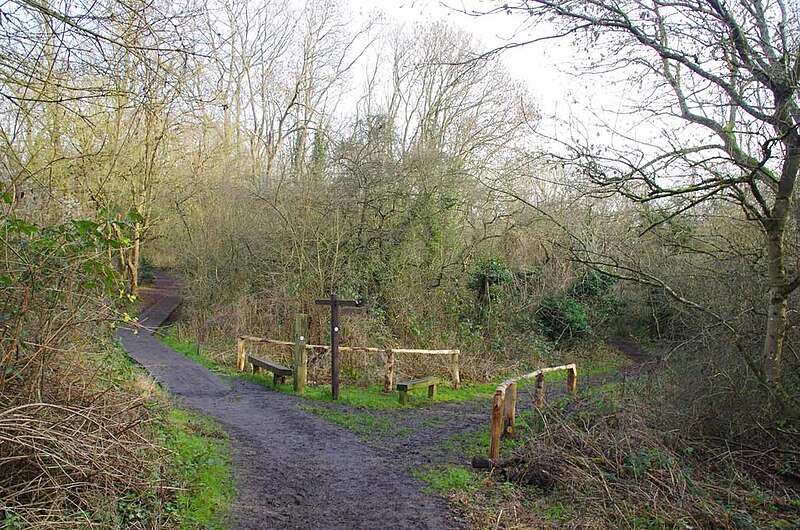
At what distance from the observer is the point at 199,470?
5848 millimetres

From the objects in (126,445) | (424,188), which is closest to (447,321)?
(424,188)

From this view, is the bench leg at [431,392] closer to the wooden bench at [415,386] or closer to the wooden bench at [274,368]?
the wooden bench at [415,386]

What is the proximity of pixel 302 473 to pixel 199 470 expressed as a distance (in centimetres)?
104

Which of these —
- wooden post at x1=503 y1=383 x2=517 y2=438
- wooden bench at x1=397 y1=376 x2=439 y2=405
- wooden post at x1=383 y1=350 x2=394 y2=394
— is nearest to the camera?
wooden post at x1=503 y1=383 x2=517 y2=438

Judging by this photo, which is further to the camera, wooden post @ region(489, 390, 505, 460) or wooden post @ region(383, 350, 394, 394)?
wooden post @ region(383, 350, 394, 394)

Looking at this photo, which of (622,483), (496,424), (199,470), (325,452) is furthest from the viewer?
(325,452)

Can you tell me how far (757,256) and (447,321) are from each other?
8.35 m

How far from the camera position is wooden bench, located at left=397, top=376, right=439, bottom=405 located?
33.3 feet

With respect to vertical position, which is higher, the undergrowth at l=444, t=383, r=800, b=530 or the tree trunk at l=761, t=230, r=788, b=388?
the tree trunk at l=761, t=230, r=788, b=388

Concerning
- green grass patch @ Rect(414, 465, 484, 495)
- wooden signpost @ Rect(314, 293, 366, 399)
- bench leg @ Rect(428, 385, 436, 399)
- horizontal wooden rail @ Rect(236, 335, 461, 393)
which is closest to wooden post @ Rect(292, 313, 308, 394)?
horizontal wooden rail @ Rect(236, 335, 461, 393)

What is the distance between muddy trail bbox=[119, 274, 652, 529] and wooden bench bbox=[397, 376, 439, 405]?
1.21ft

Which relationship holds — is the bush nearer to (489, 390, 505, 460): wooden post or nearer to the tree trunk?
(489, 390, 505, 460): wooden post

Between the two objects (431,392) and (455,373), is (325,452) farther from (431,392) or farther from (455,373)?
(455,373)

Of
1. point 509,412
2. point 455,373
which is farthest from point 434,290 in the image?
point 509,412
